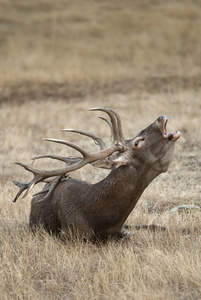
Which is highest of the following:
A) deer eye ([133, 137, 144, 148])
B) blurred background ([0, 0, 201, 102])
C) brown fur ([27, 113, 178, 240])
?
blurred background ([0, 0, 201, 102])

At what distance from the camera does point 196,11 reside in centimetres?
3078

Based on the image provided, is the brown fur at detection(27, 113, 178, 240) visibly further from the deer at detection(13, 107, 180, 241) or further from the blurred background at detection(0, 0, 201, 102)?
the blurred background at detection(0, 0, 201, 102)

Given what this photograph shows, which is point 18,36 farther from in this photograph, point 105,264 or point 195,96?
point 105,264

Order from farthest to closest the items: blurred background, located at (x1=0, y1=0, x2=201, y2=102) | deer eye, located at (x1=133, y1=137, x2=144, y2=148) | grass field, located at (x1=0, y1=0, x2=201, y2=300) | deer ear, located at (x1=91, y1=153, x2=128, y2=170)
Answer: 1. blurred background, located at (x1=0, y1=0, x2=201, y2=102)
2. deer eye, located at (x1=133, y1=137, x2=144, y2=148)
3. deer ear, located at (x1=91, y1=153, x2=128, y2=170)
4. grass field, located at (x1=0, y1=0, x2=201, y2=300)

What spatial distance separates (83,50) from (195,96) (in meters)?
9.37

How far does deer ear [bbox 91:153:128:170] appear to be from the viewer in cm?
571

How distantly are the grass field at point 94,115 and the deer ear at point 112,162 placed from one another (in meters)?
0.91

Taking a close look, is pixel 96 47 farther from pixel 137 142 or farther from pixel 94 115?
pixel 137 142

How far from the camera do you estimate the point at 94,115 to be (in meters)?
18.2

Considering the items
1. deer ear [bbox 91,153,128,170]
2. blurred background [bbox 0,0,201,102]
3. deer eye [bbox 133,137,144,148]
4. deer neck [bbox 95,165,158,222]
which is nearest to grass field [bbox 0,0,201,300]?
blurred background [bbox 0,0,201,102]

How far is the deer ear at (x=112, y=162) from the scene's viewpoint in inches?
225

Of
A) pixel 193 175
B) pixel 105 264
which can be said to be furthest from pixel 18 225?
pixel 193 175

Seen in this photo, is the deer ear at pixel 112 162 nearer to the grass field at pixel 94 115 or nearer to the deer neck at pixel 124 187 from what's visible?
the deer neck at pixel 124 187

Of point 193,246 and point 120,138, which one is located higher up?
point 120,138
